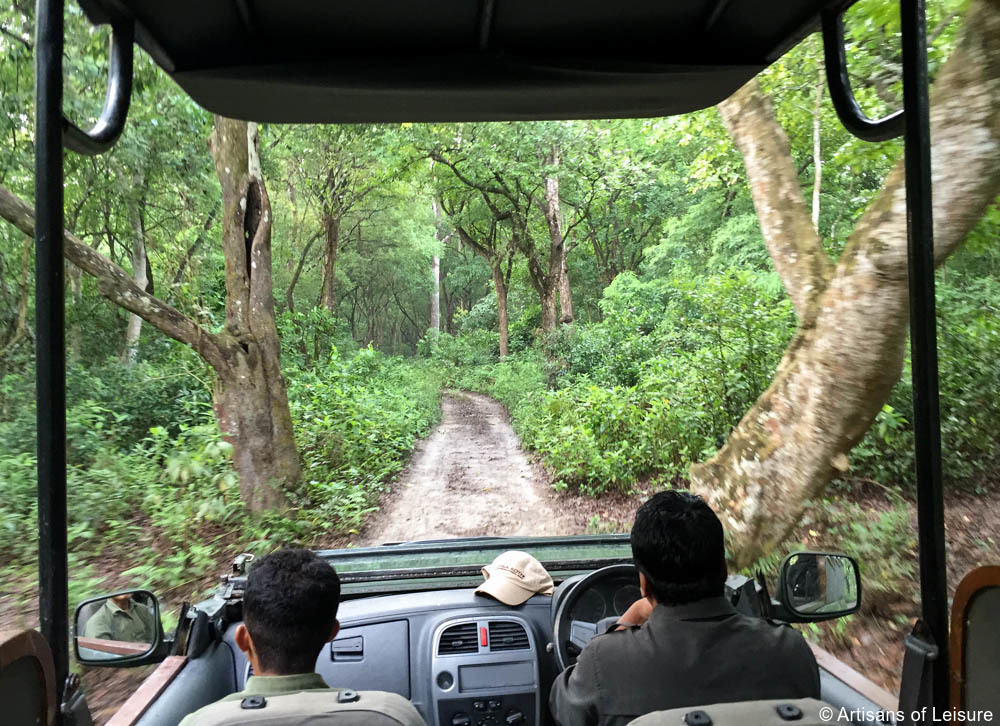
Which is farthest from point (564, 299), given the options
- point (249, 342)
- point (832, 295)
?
point (832, 295)

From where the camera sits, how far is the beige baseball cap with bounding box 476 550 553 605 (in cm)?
270

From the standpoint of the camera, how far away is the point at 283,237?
25.0 metres

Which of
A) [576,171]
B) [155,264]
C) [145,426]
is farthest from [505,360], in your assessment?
[145,426]

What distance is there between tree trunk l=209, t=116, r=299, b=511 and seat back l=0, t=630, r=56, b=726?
6.65m

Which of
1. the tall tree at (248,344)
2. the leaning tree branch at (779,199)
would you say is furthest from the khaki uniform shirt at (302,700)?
the tall tree at (248,344)

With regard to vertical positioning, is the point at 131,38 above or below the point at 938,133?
below

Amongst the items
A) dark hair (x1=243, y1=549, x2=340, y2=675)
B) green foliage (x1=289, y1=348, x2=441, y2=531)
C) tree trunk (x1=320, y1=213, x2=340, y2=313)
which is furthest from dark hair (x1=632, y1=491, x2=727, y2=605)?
tree trunk (x1=320, y1=213, x2=340, y2=313)

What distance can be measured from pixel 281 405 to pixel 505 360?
17.1 m

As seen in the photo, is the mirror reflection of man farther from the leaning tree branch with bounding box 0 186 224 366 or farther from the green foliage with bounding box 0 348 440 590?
the leaning tree branch with bounding box 0 186 224 366

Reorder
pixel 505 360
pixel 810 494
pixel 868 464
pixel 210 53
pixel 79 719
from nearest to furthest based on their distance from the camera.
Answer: pixel 79 719 < pixel 210 53 < pixel 810 494 < pixel 868 464 < pixel 505 360

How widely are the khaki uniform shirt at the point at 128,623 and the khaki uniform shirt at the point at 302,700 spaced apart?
792 millimetres

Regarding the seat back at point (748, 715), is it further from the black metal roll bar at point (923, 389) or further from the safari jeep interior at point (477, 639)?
the safari jeep interior at point (477, 639)

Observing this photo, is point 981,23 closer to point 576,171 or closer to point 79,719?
point 79,719

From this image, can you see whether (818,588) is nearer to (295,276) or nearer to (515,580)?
(515,580)
